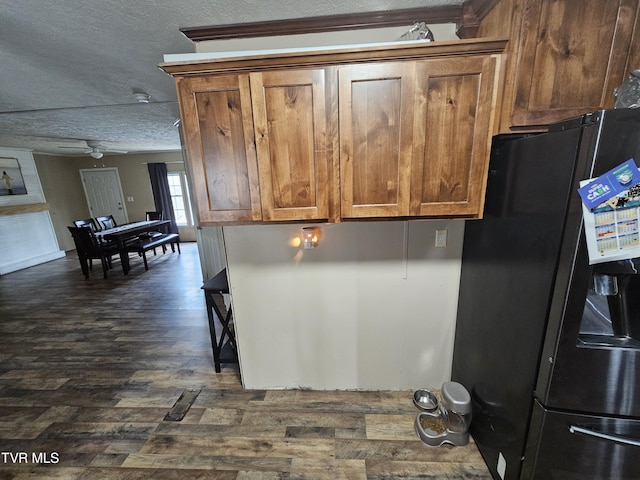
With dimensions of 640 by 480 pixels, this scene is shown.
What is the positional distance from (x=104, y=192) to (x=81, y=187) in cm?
63

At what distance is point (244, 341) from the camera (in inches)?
76.8

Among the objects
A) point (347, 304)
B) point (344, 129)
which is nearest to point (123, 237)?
point (347, 304)

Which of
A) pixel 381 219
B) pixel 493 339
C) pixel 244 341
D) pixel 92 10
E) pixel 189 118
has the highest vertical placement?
pixel 92 10

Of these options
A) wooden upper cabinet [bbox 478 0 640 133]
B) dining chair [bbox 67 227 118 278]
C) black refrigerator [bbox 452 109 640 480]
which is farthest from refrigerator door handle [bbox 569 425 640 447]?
dining chair [bbox 67 227 118 278]

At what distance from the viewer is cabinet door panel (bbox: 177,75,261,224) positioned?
47.8 inches

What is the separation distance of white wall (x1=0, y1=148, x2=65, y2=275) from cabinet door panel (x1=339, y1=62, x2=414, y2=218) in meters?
7.45

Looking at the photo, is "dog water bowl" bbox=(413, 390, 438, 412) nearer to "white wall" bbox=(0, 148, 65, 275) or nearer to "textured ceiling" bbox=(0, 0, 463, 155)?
"textured ceiling" bbox=(0, 0, 463, 155)

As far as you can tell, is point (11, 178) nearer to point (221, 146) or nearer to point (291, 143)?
point (221, 146)

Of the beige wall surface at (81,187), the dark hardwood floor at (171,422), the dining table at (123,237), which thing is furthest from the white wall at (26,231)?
the dark hardwood floor at (171,422)

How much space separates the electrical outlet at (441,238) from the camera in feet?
5.48

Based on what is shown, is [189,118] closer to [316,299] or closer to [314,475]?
[316,299]

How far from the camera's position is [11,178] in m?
5.30

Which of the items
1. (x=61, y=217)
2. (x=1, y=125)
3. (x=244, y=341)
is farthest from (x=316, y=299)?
(x=61, y=217)

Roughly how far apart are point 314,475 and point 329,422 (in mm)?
335
